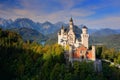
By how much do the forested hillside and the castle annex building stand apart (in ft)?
6.10

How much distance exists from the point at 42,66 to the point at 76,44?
1328cm

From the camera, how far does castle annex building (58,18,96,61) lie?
180ft

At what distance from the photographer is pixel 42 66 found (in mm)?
52031

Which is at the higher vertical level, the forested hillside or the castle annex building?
the castle annex building

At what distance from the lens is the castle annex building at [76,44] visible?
54938mm

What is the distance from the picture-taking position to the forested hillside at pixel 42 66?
50.1 meters

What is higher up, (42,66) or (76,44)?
(76,44)

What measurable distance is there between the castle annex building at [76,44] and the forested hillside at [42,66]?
186 centimetres

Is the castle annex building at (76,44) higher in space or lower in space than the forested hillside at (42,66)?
higher

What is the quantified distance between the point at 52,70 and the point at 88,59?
8953 mm

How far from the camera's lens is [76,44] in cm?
6262

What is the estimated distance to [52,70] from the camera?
5019cm

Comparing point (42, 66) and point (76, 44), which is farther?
point (76, 44)

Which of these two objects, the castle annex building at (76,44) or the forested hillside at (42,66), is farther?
the castle annex building at (76,44)
